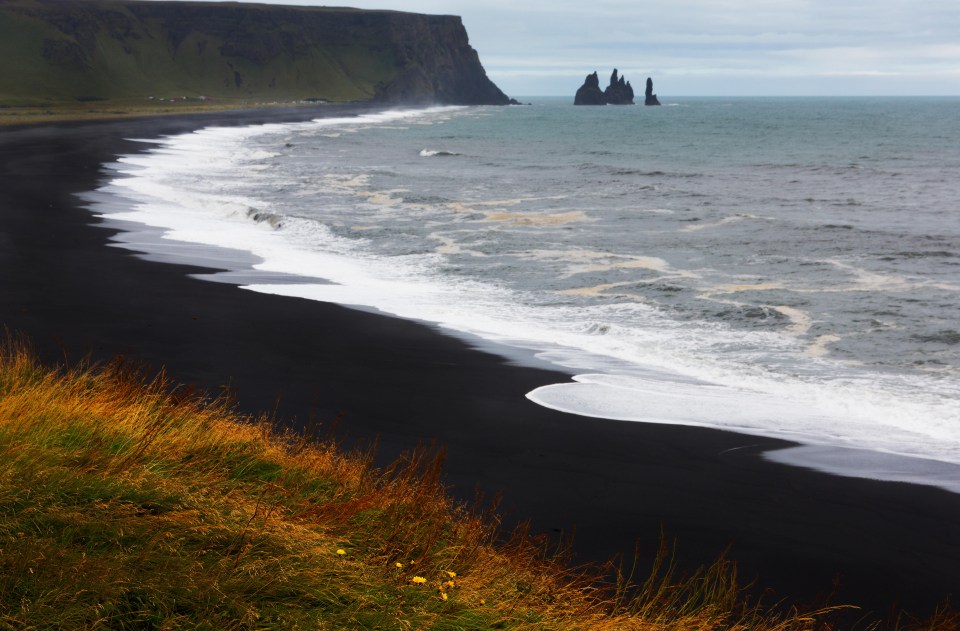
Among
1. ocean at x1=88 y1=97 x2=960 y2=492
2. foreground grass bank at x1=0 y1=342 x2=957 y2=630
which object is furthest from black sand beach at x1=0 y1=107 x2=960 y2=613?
foreground grass bank at x1=0 y1=342 x2=957 y2=630

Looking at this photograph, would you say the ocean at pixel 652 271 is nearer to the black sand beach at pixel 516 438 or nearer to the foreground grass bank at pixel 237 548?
the black sand beach at pixel 516 438

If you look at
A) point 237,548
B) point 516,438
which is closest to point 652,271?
point 516,438

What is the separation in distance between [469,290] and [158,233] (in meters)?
8.17

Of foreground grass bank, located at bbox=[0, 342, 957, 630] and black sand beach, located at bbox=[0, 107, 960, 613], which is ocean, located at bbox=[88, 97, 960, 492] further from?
foreground grass bank, located at bbox=[0, 342, 957, 630]

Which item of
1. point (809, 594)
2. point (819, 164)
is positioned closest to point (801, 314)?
point (809, 594)

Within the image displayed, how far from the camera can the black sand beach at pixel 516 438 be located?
18.9 feet

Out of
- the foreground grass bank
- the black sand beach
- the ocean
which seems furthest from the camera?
the ocean

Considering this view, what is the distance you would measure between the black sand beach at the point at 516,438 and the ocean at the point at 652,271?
1.85 ft

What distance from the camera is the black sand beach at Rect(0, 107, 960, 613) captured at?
575 centimetres

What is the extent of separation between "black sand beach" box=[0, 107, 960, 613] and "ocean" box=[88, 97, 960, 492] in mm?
563

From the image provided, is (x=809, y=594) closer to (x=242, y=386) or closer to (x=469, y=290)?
(x=242, y=386)

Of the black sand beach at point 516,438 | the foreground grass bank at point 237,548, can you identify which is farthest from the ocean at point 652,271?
the foreground grass bank at point 237,548

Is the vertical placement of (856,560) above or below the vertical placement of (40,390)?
below

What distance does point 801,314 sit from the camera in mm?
13891
